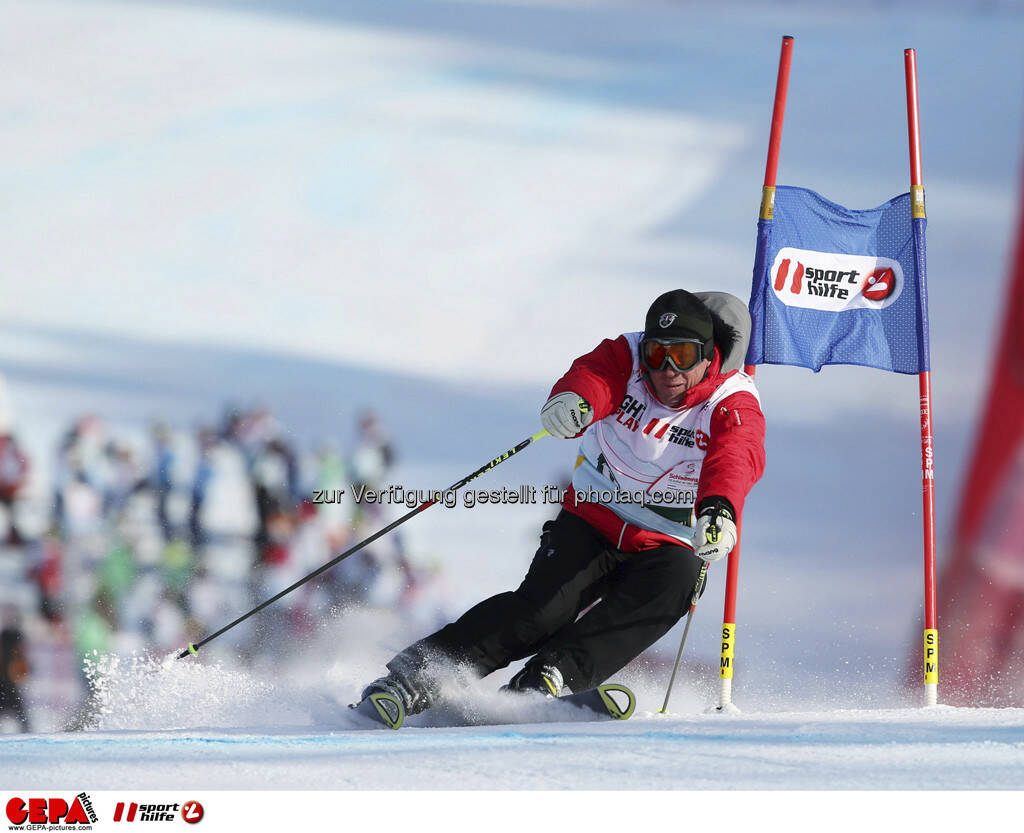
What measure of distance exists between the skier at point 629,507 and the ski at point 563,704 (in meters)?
0.07

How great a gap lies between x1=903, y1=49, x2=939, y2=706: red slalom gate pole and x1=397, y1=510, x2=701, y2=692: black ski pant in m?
0.98

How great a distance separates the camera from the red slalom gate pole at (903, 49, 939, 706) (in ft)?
12.1

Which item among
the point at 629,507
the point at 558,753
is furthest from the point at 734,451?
the point at 558,753

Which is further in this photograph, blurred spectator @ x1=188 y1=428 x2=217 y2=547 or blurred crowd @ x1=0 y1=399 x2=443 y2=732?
blurred spectator @ x1=188 y1=428 x2=217 y2=547

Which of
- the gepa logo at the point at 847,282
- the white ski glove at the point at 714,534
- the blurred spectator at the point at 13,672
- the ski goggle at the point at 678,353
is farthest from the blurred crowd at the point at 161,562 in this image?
the white ski glove at the point at 714,534

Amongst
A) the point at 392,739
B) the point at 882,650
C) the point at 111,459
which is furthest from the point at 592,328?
the point at 392,739

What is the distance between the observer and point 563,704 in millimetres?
A: 2859

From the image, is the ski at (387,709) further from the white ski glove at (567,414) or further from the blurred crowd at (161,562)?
the blurred crowd at (161,562)

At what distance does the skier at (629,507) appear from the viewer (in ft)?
9.74

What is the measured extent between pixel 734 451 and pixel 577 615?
62 centimetres

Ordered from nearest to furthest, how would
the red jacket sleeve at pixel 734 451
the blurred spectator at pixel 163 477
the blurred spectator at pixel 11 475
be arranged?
the red jacket sleeve at pixel 734 451 → the blurred spectator at pixel 11 475 → the blurred spectator at pixel 163 477

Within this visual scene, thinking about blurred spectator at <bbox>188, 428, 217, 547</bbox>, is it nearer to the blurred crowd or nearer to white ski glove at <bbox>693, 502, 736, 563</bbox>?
the blurred crowd

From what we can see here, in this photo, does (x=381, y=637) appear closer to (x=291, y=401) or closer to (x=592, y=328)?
(x=291, y=401)

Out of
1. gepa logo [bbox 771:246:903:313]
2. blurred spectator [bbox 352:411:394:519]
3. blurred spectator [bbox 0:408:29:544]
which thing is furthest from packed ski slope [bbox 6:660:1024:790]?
blurred spectator [bbox 352:411:394:519]
